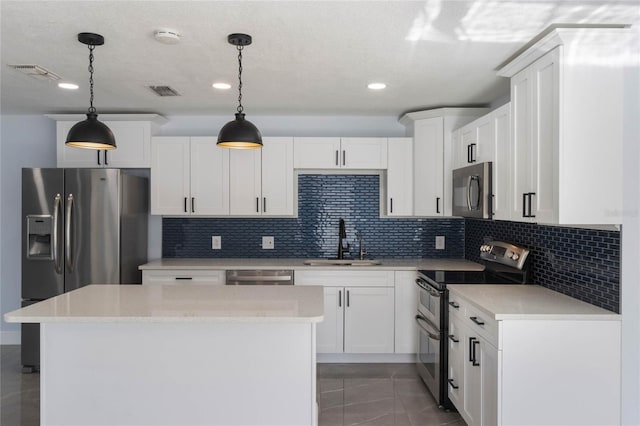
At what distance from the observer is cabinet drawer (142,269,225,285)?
4297mm

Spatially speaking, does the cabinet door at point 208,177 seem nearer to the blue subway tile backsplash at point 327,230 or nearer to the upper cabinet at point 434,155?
the blue subway tile backsplash at point 327,230

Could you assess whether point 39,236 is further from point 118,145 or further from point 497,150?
point 497,150

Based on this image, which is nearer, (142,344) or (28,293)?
(142,344)

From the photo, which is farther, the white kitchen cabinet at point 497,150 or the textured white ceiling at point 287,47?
the white kitchen cabinet at point 497,150

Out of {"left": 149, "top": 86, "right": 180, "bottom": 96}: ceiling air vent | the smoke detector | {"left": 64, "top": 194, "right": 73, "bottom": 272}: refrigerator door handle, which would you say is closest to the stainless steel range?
the smoke detector

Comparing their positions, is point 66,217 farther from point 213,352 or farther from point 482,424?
point 482,424

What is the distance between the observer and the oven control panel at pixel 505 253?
3.36 meters

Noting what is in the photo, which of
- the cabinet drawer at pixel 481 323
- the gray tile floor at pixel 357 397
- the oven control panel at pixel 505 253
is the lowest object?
the gray tile floor at pixel 357 397

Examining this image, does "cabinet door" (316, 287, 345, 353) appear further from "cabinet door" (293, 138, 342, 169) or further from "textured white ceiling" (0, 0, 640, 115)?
"textured white ceiling" (0, 0, 640, 115)

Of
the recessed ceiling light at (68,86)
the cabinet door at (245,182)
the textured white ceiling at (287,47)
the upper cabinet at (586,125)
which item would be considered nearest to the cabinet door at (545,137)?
the upper cabinet at (586,125)

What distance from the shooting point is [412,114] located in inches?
175

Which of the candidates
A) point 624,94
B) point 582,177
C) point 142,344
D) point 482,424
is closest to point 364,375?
point 482,424

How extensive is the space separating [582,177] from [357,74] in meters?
1.64

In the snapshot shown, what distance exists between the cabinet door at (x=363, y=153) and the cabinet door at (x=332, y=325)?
125 cm
